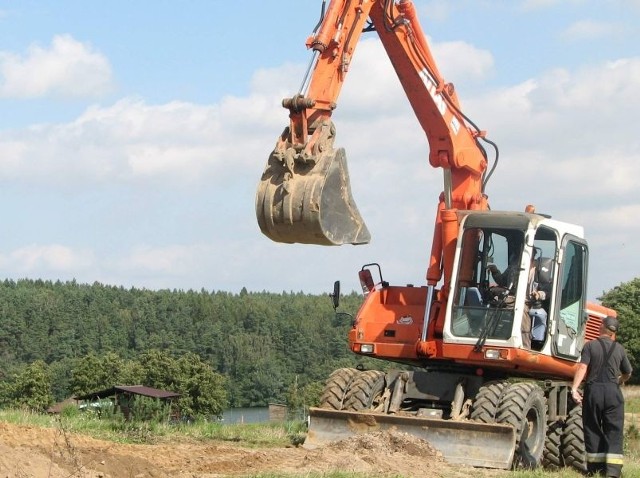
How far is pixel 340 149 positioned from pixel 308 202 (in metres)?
0.88

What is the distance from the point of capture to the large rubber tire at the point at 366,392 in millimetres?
14711

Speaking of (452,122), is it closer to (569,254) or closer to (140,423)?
(569,254)

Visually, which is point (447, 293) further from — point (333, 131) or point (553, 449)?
point (333, 131)

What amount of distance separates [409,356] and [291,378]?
4645 inches

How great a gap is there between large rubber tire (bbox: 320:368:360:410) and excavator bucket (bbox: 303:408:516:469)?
538mm

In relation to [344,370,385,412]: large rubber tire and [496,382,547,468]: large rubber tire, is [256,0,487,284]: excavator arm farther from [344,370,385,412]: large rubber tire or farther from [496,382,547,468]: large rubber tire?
[496,382,547,468]: large rubber tire

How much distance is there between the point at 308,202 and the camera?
41.9 feet

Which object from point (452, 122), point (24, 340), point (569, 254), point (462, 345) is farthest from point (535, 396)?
point (24, 340)

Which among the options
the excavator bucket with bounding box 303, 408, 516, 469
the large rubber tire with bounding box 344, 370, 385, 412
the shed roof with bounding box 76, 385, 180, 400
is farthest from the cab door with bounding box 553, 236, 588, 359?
the shed roof with bounding box 76, 385, 180, 400

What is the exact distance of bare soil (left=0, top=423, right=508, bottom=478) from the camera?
9922 millimetres

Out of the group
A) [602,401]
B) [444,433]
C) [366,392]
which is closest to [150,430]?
[366,392]

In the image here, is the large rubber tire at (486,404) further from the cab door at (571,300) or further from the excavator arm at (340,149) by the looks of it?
the excavator arm at (340,149)

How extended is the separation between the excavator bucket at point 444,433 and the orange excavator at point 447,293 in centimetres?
2

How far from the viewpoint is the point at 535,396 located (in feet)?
46.3
